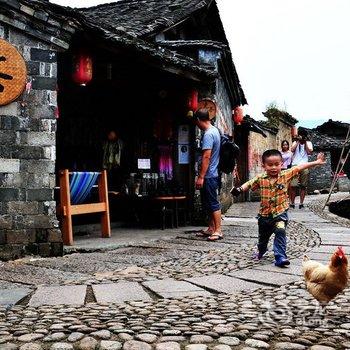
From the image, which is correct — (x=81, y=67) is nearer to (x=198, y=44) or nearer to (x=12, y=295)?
(x=198, y=44)

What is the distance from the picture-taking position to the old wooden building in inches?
246

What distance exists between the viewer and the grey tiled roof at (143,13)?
1085 centimetres

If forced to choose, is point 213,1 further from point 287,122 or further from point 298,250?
point 287,122

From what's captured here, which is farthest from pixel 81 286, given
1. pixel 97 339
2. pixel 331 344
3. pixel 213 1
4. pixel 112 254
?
pixel 213 1

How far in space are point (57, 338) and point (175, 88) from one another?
7290mm

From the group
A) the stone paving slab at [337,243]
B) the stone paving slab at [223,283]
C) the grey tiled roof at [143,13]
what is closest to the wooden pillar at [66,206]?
the stone paving slab at [223,283]

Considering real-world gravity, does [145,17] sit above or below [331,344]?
above

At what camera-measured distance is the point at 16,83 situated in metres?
6.19

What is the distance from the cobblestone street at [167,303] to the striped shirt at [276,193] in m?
0.64

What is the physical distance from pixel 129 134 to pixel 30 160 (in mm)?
Result: 4129

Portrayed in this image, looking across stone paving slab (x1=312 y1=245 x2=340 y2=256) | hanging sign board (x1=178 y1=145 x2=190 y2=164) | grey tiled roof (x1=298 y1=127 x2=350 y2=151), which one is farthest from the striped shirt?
grey tiled roof (x1=298 y1=127 x2=350 y2=151)

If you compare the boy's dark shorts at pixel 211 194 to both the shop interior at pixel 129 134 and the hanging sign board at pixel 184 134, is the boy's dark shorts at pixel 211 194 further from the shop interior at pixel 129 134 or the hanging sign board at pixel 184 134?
the hanging sign board at pixel 184 134

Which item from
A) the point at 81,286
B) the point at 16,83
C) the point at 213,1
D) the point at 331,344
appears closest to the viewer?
the point at 331,344

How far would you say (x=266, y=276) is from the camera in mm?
4879
